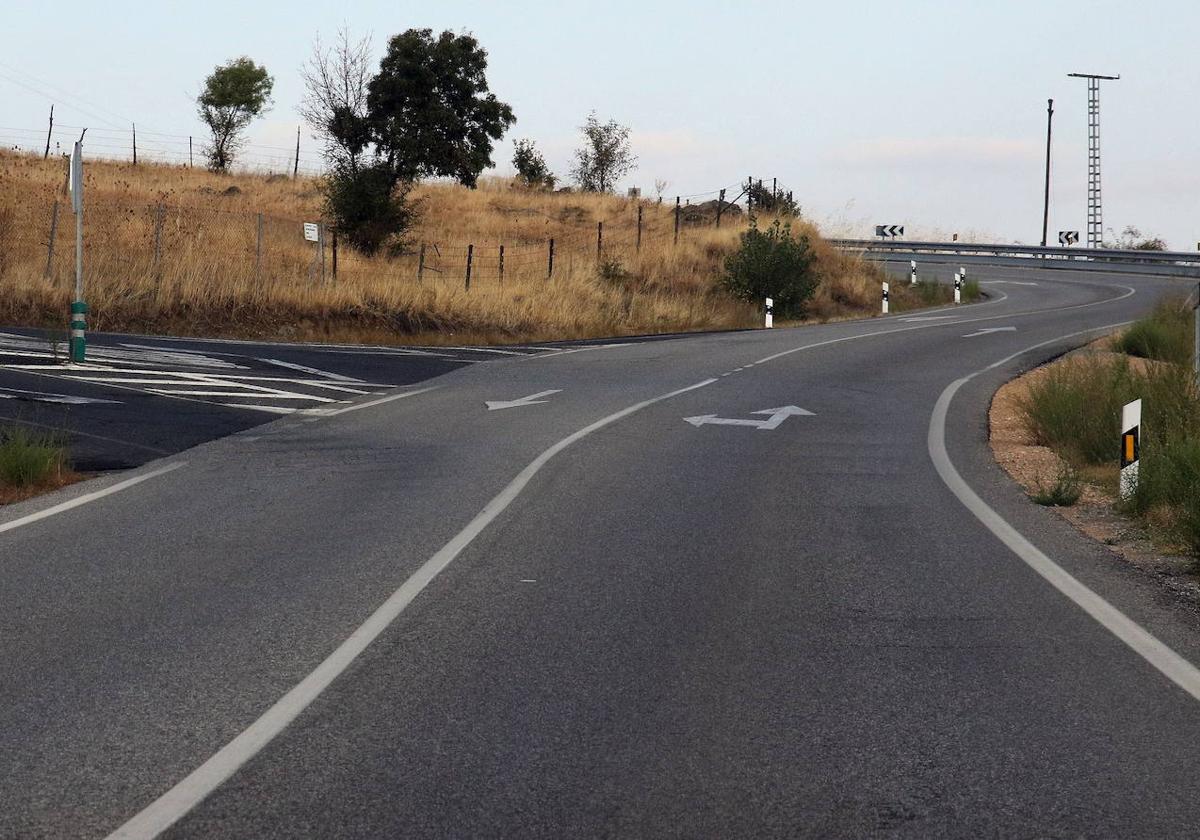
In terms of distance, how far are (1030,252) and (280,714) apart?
62009mm

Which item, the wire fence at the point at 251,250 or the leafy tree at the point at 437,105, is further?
the leafy tree at the point at 437,105

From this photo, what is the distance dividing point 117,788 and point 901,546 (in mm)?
5895

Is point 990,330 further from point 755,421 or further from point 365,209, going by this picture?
point 365,209

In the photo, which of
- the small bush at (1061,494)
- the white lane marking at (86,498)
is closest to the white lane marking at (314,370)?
the white lane marking at (86,498)

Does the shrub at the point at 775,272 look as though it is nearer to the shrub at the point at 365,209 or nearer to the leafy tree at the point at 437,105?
the shrub at the point at 365,209

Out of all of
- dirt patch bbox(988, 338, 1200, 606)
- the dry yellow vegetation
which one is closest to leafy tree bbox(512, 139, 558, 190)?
the dry yellow vegetation

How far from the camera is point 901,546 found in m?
9.31

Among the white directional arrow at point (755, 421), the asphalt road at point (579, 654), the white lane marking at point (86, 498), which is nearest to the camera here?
the asphalt road at point (579, 654)

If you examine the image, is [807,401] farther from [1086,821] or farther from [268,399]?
[1086,821]

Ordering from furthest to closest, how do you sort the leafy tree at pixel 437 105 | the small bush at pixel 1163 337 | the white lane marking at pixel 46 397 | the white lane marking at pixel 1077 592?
the leafy tree at pixel 437 105 < the small bush at pixel 1163 337 < the white lane marking at pixel 46 397 < the white lane marking at pixel 1077 592

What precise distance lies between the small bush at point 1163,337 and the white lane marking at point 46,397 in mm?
15879

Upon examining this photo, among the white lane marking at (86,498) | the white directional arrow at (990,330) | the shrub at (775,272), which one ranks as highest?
the shrub at (775,272)

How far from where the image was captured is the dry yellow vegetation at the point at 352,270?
2952cm

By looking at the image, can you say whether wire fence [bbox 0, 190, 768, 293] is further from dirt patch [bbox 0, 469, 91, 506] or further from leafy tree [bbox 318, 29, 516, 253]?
dirt patch [bbox 0, 469, 91, 506]
